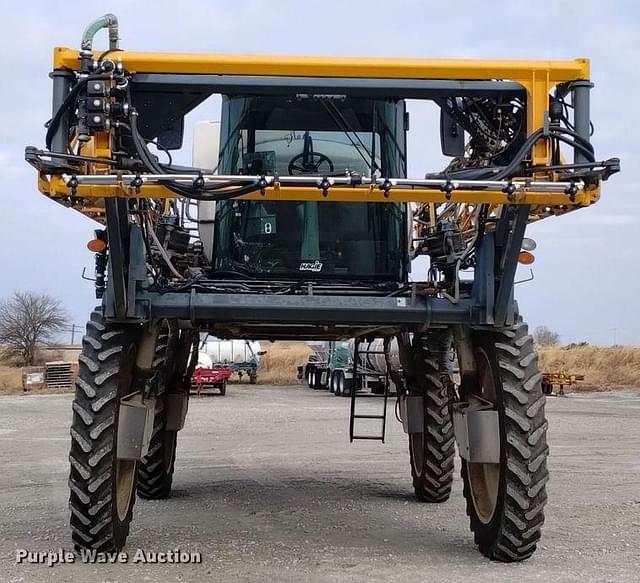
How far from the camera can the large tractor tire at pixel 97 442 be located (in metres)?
6.29

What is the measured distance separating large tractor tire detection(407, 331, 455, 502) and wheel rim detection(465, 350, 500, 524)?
6.23ft

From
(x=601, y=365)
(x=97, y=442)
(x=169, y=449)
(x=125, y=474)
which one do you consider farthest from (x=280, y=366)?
(x=97, y=442)

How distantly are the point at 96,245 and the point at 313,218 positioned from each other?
5.59 ft

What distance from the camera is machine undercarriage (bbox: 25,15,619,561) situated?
220 inches

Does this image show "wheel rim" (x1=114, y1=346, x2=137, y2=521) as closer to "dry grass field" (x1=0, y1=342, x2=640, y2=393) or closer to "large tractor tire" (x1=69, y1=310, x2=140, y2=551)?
"large tractor tire" (x1=69, y1=310, x2=140, y2=551)

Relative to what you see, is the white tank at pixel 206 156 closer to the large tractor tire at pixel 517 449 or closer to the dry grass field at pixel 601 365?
the large tractor tire at pixel 517 449

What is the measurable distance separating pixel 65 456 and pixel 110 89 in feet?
32.9

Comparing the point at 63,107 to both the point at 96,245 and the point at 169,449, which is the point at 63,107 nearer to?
the point at 96,245

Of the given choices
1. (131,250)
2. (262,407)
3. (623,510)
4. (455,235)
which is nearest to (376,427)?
(262,407)

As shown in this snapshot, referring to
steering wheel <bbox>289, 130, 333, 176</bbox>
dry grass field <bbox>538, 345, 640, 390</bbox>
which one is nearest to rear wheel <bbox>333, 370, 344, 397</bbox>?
dry grass field <bbox>538, 345, 640, 390</bbox>

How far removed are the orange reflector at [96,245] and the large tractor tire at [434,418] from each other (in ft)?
12.0

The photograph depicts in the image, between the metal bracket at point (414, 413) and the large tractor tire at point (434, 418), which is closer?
the large tractor tire at point (434, 418)

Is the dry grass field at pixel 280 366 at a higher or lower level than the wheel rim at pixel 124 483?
lower

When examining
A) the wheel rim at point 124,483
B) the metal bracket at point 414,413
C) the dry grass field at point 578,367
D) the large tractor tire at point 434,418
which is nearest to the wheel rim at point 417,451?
the large tractor tire at point 434,418
